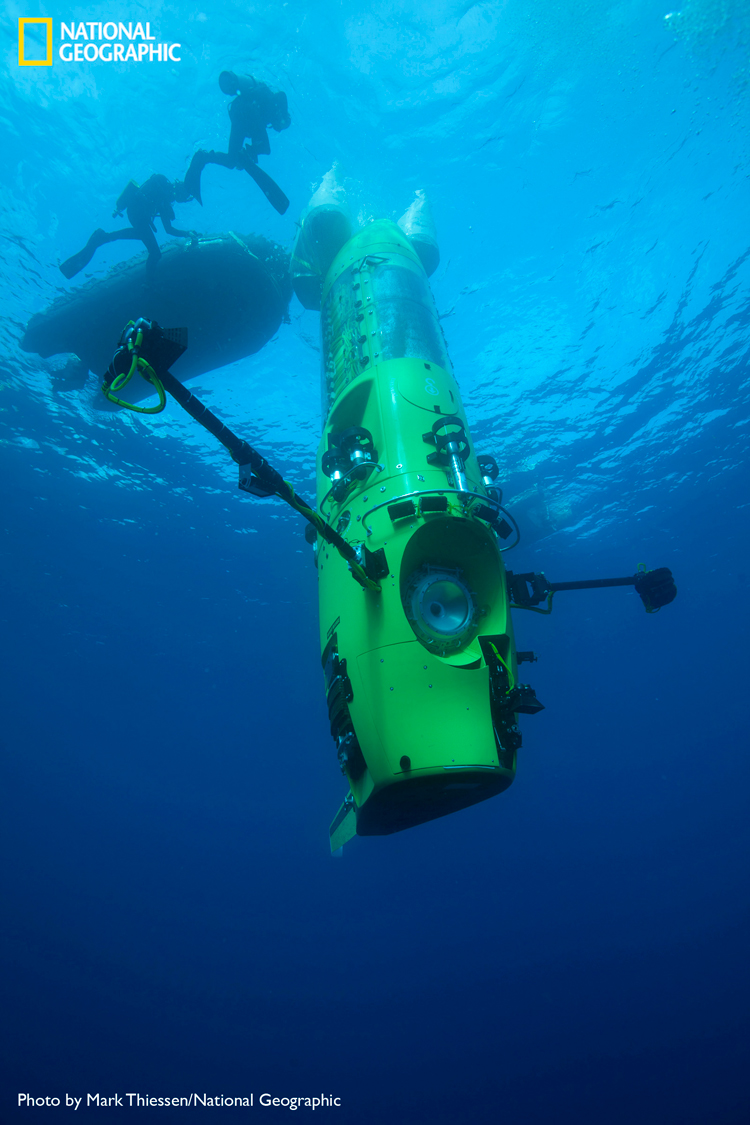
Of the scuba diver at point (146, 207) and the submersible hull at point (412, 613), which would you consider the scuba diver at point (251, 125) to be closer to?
the scuba diver at point (146, 207)

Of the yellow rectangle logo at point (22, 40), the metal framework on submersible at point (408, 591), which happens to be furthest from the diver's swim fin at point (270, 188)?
the yellow rectangle logo at point (22, 40)

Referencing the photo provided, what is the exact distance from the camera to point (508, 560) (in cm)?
2441

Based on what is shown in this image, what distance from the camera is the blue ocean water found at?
1069cm

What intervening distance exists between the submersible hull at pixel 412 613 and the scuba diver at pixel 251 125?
4703 mm

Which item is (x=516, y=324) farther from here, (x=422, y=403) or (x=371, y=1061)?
(x=371, y=1061)

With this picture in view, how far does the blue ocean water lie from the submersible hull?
9238mm

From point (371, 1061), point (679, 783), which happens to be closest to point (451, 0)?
point (371, 1061)

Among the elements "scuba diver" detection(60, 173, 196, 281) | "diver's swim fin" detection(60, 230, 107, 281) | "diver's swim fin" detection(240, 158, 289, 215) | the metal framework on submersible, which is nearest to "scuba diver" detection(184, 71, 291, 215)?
"diver's swim fin" detection(240, 158, 289, 215)

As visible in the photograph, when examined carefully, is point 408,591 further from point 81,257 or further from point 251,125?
point 81,257

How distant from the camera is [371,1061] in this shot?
34531mm

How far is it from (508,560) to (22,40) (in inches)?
893

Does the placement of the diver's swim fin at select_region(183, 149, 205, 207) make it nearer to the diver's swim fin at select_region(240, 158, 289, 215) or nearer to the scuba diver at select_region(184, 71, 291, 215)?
the scuba diver at select_region(184, 71, 291, 215)

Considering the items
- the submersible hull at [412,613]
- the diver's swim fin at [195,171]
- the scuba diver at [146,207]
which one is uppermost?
the scuba diver at [146,207]

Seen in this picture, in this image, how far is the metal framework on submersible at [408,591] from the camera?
396 cm
